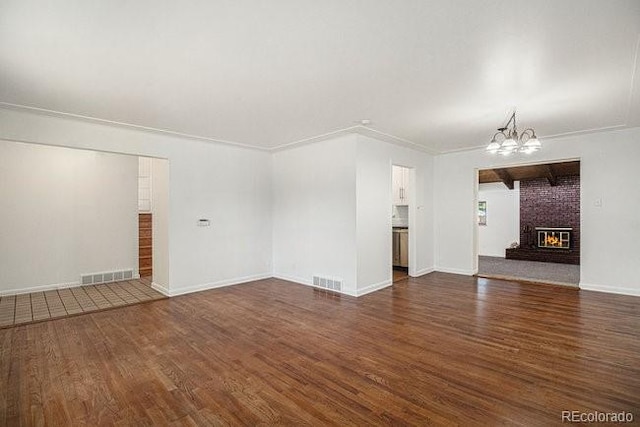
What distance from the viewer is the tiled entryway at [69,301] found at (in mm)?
4039

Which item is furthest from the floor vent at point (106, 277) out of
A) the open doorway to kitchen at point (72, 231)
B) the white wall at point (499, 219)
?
the white wall at point (499, 219)

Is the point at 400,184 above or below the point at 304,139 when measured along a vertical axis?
below

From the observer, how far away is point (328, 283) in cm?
524

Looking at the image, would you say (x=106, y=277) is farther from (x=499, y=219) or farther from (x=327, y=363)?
(x=499, y=219)

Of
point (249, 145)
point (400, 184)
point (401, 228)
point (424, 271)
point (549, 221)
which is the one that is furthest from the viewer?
point (549, 221)

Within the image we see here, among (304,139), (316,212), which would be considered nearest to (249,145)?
(304,139)

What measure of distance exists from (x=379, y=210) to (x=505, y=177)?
5371mm

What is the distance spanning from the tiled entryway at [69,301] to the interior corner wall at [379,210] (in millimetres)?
3323

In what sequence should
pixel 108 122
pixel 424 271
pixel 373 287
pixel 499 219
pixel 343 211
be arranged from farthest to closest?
pixel 499 219 < pixel 424 271 < pixel 373 287 < pixel 343 211 < pixel 108 122

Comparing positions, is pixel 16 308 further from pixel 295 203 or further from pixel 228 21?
pixel 228 21

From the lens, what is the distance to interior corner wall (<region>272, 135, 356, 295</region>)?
493 centimetres

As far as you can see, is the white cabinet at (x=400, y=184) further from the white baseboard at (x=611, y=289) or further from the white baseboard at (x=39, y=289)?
the white baseboard at (x=39, y=289)

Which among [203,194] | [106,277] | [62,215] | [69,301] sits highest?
[203,194]

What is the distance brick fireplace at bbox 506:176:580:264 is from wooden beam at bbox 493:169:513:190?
0.35 meters
